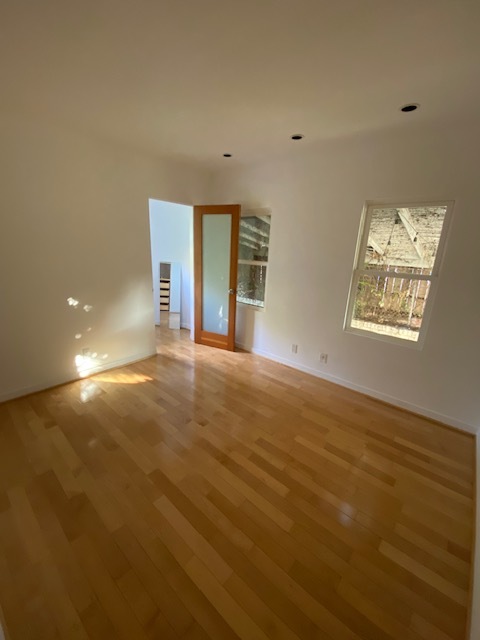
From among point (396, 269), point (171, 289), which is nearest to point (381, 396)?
point (396, 269)

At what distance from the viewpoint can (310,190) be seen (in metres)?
2.96

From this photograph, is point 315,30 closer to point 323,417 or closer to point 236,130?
point 236,130

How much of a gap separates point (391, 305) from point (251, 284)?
1875 millimetres

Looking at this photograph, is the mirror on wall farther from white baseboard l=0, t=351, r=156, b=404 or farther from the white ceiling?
the white ceiling

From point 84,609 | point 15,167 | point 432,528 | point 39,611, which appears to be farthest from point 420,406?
point 15,167

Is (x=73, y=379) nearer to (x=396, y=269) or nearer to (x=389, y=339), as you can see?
(x=389, y=339)

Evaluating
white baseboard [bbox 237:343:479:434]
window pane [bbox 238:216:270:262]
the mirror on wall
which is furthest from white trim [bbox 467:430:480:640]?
the mirror on wall

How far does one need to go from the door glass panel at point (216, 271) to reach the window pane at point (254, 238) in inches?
9.3

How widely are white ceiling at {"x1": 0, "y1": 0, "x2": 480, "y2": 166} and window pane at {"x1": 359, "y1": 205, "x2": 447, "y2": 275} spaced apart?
724 mm

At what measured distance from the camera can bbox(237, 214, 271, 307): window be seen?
3598mm

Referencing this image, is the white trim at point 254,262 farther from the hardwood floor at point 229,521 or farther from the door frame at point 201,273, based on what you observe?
the hardwood floor at point 229,521

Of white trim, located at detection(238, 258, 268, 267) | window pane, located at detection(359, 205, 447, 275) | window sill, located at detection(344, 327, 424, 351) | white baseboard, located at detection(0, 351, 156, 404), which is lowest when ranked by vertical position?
white baseboard, located at detection(0, 351, 156, 404)

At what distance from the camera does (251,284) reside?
12.7ft

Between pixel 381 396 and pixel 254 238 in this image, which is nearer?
pixel 381 396
